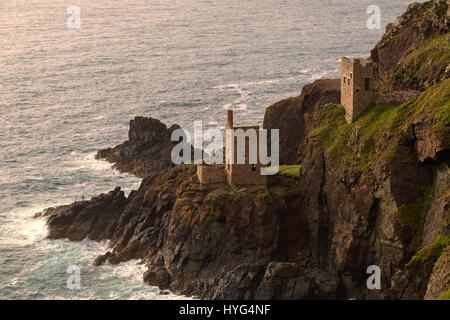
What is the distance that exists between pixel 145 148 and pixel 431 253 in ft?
228

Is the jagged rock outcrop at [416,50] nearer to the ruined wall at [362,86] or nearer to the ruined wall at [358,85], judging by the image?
the ruined wall at [362,86]

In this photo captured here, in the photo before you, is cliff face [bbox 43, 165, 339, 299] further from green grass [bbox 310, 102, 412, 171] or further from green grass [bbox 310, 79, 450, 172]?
green grass [bbox 310, 79, 450, 172]

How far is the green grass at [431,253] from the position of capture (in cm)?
6575

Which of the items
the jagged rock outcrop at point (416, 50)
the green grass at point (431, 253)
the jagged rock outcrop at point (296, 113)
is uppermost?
the jagged rock outcrop at point (416, 50)

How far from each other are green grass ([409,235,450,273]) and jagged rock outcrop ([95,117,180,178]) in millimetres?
61848

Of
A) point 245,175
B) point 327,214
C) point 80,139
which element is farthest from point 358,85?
point 80,139

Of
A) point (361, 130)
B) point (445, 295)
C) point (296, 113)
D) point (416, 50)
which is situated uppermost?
point (416, 50)

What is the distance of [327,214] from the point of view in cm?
8550

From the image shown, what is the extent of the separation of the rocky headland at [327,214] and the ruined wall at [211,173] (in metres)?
1.05

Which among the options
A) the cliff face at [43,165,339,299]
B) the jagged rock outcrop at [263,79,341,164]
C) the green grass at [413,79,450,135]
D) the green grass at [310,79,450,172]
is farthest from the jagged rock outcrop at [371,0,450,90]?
the cliff face at [43,165,339,299]

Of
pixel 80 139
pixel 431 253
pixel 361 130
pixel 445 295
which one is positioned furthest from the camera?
pixel 80 139

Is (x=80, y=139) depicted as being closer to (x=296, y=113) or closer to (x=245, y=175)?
(x=296, y=113)

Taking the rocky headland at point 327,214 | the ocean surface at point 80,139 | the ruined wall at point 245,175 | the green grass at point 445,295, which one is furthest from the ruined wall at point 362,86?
the green grass at point 445,295
